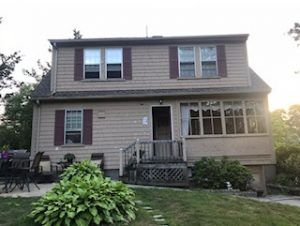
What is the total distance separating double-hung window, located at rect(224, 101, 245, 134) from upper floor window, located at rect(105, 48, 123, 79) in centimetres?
463

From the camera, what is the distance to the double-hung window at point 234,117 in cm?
1205

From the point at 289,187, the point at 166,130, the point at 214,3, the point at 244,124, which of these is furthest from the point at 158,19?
the point at 289,187

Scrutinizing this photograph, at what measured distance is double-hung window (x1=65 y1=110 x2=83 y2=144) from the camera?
11.9m

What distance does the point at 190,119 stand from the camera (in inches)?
479

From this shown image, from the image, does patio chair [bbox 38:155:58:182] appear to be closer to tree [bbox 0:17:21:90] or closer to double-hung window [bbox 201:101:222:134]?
double-hung window [bbox 201:101:222:134]

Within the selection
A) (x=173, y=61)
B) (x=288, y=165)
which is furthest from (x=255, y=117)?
(x=173, y=61)


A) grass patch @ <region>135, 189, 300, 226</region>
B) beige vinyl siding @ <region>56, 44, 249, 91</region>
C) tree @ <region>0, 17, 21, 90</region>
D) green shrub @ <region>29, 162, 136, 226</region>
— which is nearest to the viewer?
green shrub @ <region>29, 162, 136, 226</region>

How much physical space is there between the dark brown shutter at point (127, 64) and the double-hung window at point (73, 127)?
2.43 m

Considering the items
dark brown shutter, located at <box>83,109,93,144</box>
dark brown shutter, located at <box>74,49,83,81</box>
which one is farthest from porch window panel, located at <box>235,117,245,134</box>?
dark brown shutter, located at <box>74,49,83,81</box>

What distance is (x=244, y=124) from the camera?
12008 mm

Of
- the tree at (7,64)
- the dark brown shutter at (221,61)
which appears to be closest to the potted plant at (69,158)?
the dark brown shutter at (221,61)

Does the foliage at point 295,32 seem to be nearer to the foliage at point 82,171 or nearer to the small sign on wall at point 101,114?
the small sign on wall at point 101,114

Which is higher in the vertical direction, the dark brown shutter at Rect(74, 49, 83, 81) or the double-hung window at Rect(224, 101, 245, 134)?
the dark brown shutter at Rect(74, 49, 83, 81)

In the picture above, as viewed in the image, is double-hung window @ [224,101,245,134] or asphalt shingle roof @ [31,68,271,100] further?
double-hung window @ [224,101,245,134]
